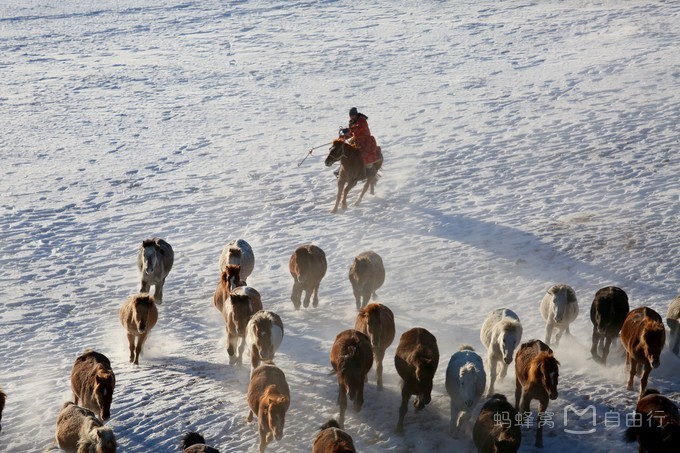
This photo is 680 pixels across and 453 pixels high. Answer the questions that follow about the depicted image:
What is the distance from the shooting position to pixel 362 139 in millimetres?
21812

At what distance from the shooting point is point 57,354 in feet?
51.8

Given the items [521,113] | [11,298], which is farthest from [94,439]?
[521,113]

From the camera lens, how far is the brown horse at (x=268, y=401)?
11.6 m

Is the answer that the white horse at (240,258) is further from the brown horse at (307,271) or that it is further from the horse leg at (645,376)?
the horse leg at (645,376)

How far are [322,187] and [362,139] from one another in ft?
7.09

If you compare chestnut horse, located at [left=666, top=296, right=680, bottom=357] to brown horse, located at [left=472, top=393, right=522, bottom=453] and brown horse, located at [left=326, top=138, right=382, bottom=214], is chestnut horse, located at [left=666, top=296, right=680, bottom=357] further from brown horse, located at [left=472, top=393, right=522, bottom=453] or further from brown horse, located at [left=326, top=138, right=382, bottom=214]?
brown horse, located at [left=326, top=138, right=382, bottom=214]

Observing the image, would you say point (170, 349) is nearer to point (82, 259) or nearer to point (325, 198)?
point (82, 259)

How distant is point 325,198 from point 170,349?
7.97 metres

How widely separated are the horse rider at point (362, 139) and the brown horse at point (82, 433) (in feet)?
37.1

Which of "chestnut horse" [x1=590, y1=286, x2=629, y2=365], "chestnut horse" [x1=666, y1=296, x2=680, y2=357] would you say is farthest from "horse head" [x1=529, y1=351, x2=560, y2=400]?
"chestnut horse" [x1=666, y1=296, x2=680, y2=357]

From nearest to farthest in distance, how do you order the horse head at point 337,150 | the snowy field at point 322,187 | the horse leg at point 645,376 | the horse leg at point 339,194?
1. the horse leg at point 645,376
2. the snowy field at point 322,187
3. the horse head at point 337,150
4. the horse leg at point 339,194

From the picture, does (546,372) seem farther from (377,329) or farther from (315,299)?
(315,299)

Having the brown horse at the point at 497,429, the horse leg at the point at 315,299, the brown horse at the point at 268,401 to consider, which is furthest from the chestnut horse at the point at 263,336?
the brown horse at the point at 497,429

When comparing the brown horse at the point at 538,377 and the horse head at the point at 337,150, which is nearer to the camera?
the brown horse at the point at 538,377
